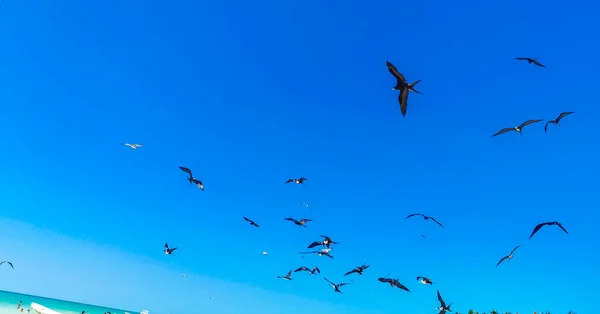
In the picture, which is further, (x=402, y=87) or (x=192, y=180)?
(x=192, y=180)

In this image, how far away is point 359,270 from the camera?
2050cm

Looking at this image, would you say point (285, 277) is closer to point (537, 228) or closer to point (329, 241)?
point (329, 241)

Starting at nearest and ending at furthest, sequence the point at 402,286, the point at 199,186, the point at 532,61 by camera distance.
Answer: the point at 532,61
the point at 402,286
the point at 199,186

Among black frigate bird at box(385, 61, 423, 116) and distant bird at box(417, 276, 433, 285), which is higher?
black frigate bird at box(385, 61, 423, 116)

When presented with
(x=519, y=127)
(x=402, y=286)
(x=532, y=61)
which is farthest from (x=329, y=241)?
(x=532, y=61)

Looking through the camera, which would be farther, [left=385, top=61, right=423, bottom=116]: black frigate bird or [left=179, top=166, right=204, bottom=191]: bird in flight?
[left=179, top=166, right=204, bottom=191]: bird in flight

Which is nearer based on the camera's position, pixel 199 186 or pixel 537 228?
pixel 537 228

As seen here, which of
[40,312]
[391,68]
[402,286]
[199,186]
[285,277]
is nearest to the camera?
[391,68]

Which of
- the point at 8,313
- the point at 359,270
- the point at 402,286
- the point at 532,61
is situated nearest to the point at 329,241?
the point at 359,270

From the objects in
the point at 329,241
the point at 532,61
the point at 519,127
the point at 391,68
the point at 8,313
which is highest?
the point at 532,61

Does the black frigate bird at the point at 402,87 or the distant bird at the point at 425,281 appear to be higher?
the black frigate bird at the point at 402,87

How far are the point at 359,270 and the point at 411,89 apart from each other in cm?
1102

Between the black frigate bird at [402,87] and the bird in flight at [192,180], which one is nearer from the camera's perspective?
the black frigate bird at [402,87]

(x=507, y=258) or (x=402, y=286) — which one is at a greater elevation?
(x=507, y=258)
